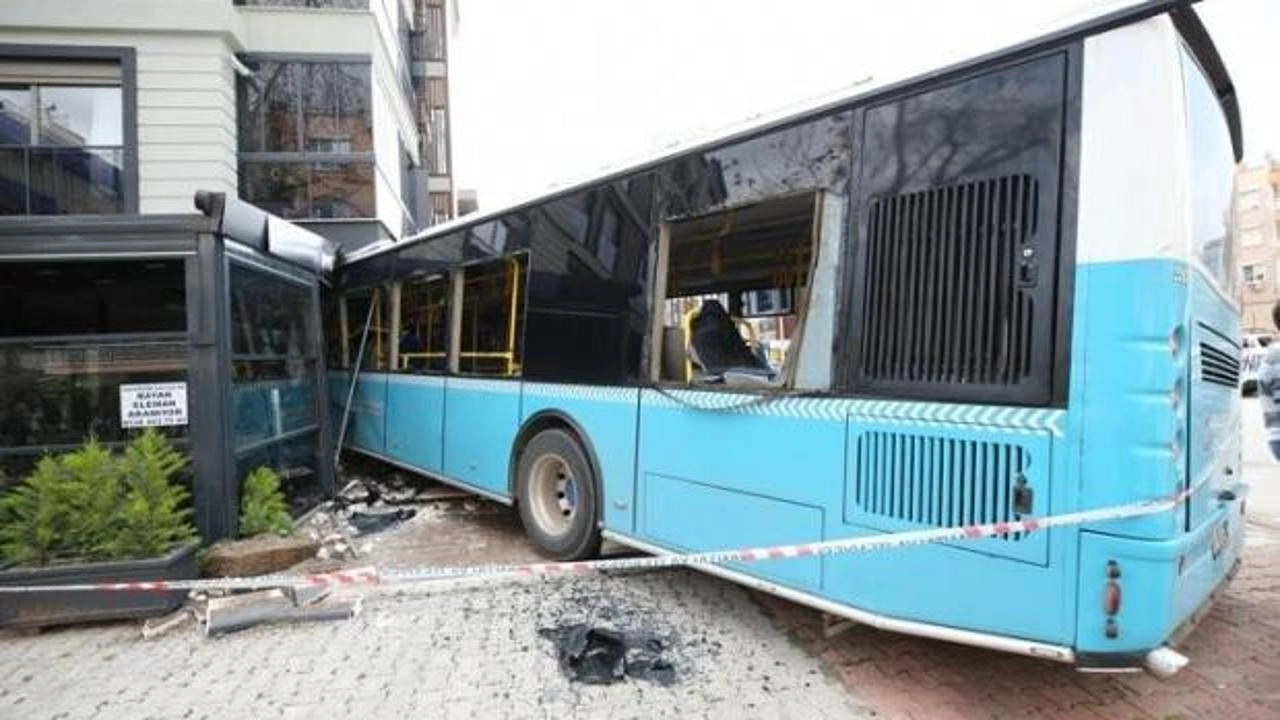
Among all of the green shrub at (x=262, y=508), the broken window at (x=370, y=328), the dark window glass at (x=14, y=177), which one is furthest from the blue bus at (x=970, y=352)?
the dark window glass at (x=14, y=177)

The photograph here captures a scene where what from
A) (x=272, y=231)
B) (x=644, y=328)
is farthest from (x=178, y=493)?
(x=644, y=328)

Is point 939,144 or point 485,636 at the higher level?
point 939,144

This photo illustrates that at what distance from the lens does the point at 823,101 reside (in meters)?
3.69

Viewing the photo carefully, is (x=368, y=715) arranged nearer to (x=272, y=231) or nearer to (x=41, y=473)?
(x=41, y=473)

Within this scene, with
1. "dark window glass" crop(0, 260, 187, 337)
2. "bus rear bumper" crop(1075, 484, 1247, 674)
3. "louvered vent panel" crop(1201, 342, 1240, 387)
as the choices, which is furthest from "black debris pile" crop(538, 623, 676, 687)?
"dark window glass" crop(0, 260, 187, 337)

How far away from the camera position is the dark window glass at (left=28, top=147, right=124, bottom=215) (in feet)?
38.7

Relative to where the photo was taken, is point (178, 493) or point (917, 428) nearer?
point (917, 428)

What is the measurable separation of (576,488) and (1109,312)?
356cm

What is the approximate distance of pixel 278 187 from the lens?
1314 cm

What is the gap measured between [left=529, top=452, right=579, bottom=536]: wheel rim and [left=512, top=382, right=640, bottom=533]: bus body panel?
1.84 feet

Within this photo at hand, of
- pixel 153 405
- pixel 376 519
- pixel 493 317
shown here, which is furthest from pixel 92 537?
pixel 493 317

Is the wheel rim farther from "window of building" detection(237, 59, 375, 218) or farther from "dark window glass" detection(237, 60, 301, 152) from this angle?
"dark window glass" detection(237, 60, 301, 152)

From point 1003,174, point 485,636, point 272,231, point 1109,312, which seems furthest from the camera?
point 272,231

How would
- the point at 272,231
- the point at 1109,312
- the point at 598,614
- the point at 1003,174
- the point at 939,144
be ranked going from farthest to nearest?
the point at 272,231, the point at 598,614, the point at 939,144, the point at 1003,174, the point at 1109,312
